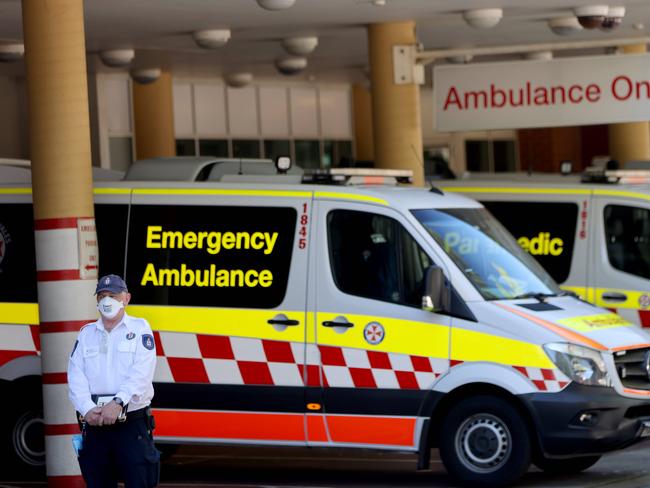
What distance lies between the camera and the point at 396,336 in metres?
10.5

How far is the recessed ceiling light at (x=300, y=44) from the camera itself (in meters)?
18.8

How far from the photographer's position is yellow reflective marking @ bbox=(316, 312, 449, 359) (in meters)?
10.4

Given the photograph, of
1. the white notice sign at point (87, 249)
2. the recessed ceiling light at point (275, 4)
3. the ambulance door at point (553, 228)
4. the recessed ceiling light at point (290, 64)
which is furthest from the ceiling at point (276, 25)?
the white notice sign at point (87, 249)

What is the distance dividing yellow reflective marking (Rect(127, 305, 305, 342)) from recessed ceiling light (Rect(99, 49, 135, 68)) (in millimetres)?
8992

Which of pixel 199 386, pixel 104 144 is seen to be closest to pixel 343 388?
pixel 199 386

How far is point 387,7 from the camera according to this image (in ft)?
52.0

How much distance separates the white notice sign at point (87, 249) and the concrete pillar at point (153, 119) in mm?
13030

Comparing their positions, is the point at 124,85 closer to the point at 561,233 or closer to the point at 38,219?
the point at 561,233

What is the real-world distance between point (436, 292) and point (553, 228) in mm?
3536

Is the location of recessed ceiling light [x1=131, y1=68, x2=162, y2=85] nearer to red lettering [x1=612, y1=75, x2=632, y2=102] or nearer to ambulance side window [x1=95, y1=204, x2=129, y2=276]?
red lettering [x1=612, y1=75, x2=632, y2=102]

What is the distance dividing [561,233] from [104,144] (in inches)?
503

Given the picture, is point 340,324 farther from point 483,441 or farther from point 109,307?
point 109,307

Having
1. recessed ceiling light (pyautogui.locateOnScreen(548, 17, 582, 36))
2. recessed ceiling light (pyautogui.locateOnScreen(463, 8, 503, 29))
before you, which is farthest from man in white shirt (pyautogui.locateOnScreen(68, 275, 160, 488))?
recessed ceiling light (pyautogui.locateOnScreen(548, 17, 582, 36))

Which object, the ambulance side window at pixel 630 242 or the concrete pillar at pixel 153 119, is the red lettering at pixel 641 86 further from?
the concrete pillar at pixel 153 119
